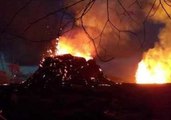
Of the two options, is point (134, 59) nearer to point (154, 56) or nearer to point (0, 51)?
point (154, 56)

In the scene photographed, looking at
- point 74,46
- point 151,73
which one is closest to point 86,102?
point 151,73

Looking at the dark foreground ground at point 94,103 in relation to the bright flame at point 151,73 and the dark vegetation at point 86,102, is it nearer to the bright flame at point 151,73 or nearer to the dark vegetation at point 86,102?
the dark vegetation at point 86,102

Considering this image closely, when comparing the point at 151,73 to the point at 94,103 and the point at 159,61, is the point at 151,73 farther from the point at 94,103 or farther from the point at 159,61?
the point at 94,103

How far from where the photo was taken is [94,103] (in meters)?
4.32

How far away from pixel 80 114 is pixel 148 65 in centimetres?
1290

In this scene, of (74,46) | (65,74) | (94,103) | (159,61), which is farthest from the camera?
(74,46)

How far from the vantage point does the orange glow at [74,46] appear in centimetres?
2075

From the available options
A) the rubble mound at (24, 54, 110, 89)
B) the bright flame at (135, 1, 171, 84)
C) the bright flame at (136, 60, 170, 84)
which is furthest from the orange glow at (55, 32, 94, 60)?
the rubble mound at (24, 54, 110, 89)

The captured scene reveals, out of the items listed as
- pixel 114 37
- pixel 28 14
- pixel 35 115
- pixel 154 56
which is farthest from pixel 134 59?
pixel 35 115

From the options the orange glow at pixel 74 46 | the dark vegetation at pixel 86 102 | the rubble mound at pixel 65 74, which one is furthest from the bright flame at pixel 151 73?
the dark vegetation at pixel 86 102

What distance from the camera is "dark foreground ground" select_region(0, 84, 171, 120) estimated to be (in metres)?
4.16

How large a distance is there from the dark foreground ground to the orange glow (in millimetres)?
16009

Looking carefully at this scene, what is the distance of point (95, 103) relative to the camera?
4309mm

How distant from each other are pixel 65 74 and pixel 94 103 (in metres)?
1.16
